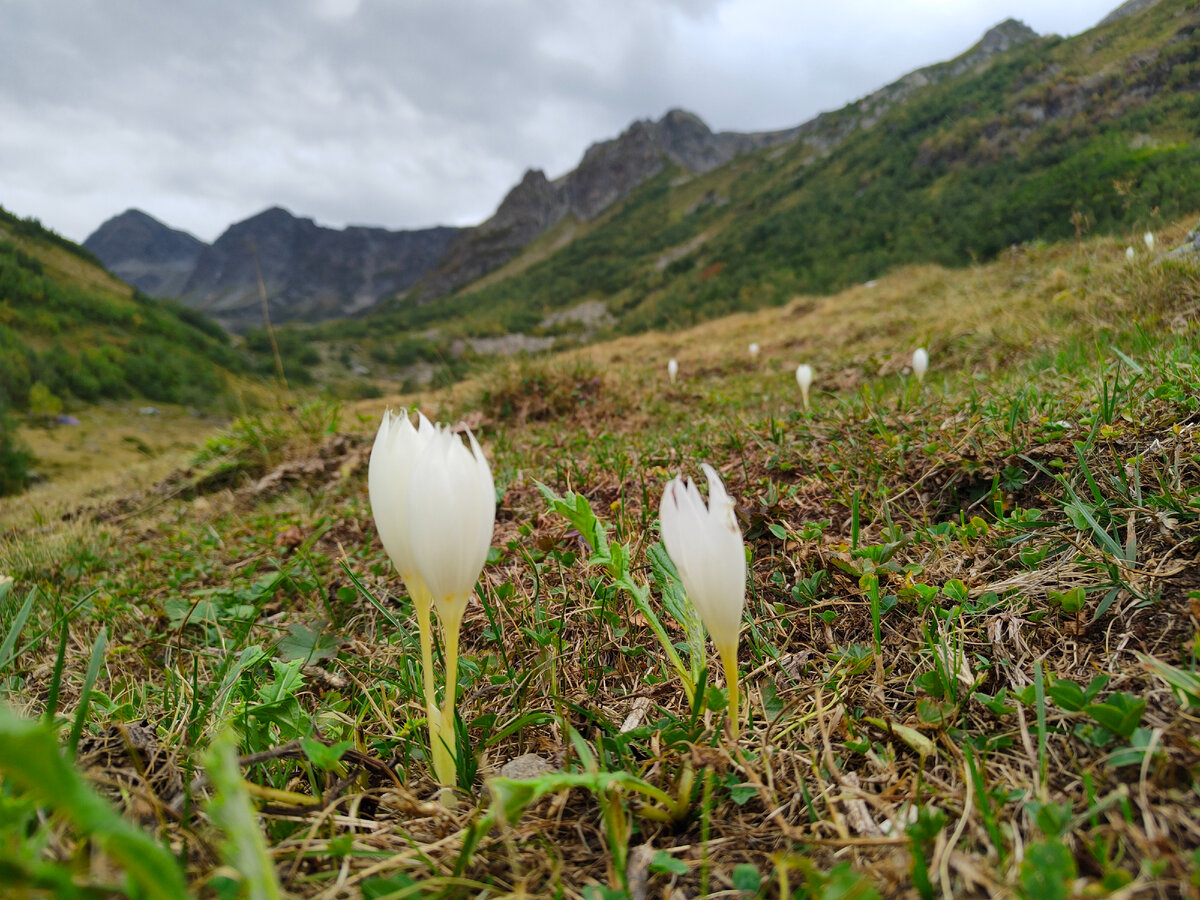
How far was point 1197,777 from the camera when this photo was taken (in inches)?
29.6

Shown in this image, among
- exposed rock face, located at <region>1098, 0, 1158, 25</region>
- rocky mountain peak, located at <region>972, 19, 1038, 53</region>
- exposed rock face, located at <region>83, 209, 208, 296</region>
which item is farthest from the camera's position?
exposed rock face, located at <region>83, 209, 208, 296</region>

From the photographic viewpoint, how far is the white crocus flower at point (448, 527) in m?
0.92

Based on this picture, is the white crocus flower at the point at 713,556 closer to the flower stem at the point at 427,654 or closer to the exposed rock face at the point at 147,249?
the flower stem at the point at 427,654

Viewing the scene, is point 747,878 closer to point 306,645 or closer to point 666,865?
point 666,865

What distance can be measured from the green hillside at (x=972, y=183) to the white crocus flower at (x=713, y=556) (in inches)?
296

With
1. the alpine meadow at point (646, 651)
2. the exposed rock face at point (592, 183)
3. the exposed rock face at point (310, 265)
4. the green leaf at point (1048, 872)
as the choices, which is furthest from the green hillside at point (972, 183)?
the exposed rock face at point (310, 265)

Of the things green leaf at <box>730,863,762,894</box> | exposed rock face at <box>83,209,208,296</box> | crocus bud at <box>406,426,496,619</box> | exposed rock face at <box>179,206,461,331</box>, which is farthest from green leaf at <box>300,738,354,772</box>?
exposed rock face at <box>83,209,208,296</box>

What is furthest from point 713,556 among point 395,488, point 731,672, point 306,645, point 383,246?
point 383,246

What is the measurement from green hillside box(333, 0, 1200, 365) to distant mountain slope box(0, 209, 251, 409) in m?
10.7

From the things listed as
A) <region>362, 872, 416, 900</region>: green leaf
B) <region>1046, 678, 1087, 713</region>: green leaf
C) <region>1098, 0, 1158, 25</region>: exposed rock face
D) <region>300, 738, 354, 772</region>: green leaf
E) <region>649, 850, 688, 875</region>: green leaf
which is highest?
<region>1098, 0, 1158, 25</region>: exposed rock face

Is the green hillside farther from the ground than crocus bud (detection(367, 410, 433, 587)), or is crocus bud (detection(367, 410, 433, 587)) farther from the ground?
the green hillside

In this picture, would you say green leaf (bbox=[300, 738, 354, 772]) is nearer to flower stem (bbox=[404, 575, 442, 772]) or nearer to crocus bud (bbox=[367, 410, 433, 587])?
flower stem (bbox=[404, 575, 442, 772])

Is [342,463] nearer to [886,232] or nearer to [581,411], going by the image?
[581,411]

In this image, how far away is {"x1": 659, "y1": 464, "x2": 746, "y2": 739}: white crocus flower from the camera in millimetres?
993
